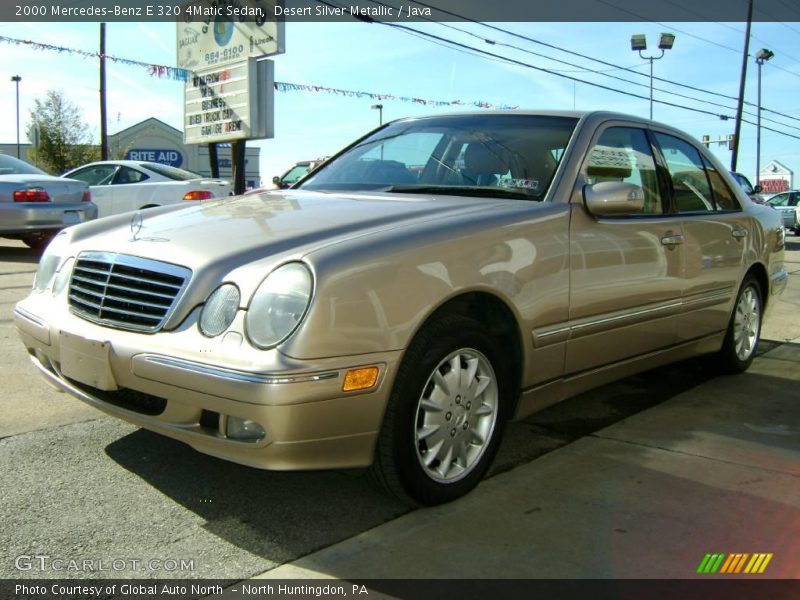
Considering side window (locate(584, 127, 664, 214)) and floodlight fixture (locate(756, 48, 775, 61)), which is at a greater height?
floodlight fixture (locate(756, 48, 775, 61))

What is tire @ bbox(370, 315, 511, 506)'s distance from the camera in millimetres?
2715

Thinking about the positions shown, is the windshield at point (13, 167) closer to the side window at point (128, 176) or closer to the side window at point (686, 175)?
the side window at point (128, 176)

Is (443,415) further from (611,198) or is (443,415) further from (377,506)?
(611,198)

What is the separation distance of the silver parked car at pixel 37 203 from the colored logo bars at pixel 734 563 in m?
9.04

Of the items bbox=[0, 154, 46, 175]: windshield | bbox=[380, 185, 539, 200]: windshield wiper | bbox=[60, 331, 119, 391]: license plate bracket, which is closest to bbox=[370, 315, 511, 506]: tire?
bbox=[380, 185, 539, 200]: windshield wiper

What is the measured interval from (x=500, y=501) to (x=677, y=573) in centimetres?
72

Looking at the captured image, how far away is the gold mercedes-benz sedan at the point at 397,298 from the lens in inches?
99.1

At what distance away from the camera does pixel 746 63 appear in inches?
1141

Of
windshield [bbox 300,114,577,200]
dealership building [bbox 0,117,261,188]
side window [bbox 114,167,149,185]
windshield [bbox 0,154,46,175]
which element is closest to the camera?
windshield [bbox 300,114,577,200]

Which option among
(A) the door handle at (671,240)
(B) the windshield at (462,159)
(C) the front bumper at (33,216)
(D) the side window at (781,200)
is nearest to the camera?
(B) the windshield at (462,159)

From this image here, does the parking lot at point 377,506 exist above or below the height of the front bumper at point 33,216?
below

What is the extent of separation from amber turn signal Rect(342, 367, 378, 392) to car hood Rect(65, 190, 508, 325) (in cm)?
43

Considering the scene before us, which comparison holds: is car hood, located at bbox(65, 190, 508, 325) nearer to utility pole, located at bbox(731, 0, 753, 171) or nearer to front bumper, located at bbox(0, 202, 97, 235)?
front bumper, located at bbox(0, 202, 97, 235)

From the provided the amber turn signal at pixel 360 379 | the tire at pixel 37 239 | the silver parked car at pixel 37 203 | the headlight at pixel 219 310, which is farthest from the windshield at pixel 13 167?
the amber turn signal at pixel 360 379
